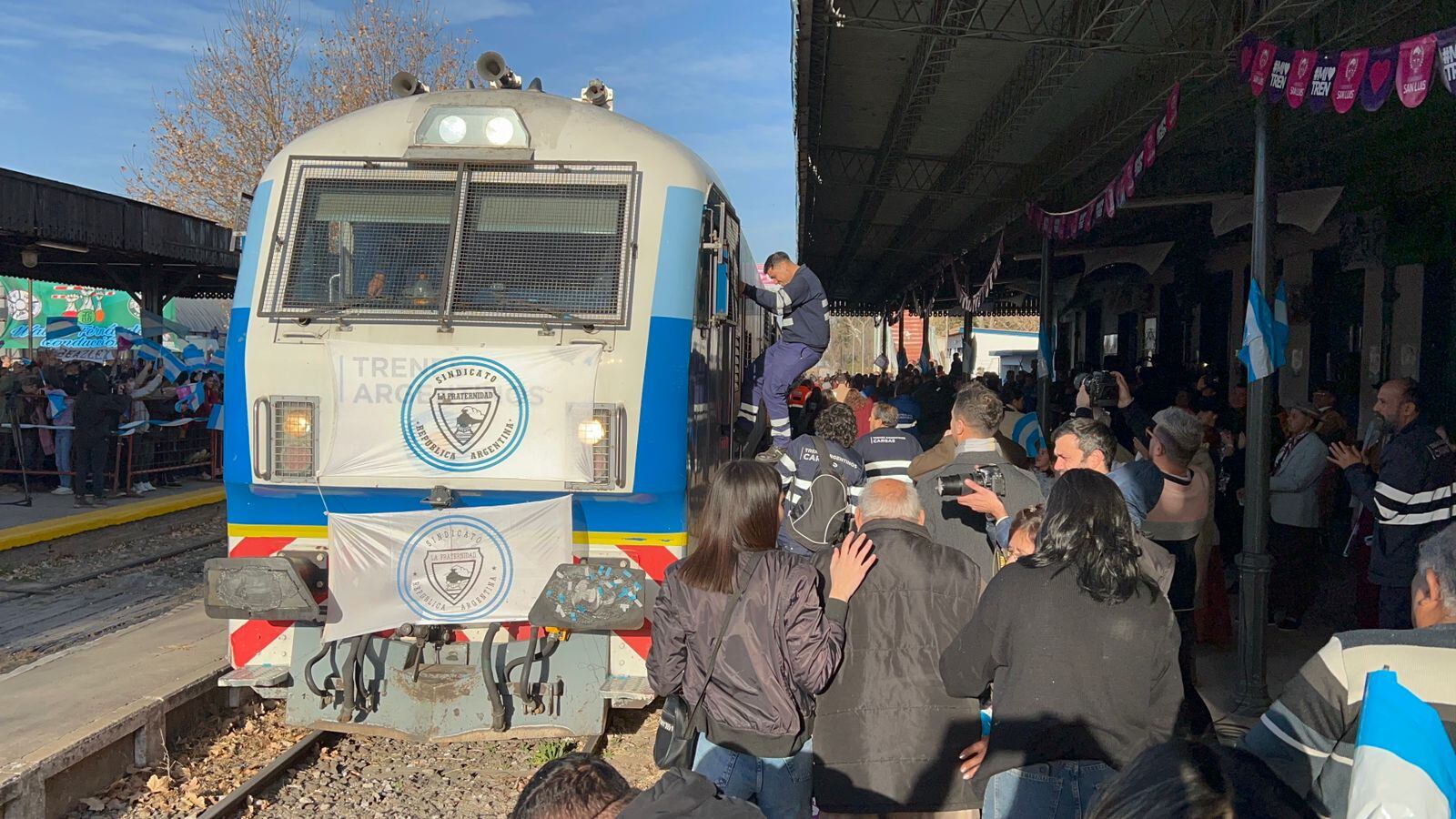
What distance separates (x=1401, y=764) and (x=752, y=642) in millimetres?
1953

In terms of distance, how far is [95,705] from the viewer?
A: 6.31 meters

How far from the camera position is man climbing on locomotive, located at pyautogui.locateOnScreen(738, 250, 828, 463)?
7.67 m

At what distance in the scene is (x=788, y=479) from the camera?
6.02 meters

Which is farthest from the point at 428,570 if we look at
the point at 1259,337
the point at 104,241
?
the point at 104,241

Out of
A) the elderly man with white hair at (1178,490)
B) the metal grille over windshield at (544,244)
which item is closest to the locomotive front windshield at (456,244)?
the metal grille over windshield at (544,244)

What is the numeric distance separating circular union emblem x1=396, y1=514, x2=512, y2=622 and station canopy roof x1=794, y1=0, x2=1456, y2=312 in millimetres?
5233

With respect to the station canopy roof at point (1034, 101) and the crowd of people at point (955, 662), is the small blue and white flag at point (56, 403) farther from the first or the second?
the crowd of people at point (955, 662)

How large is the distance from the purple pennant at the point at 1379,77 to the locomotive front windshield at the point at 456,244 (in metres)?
4.03

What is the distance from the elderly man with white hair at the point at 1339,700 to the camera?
7.84 feet

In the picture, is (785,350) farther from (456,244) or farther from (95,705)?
(95,705)

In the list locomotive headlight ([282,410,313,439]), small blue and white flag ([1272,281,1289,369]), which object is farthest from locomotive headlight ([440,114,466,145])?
small blue and white flag ([1272,281,1289,369])

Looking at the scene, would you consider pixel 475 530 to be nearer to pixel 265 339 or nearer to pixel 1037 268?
pixel 265 339

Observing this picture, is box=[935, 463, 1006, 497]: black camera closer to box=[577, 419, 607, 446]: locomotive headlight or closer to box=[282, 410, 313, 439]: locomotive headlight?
box=[577, 419, 607, 446]: locomotive headlight

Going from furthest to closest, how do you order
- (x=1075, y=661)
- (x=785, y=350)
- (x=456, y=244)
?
(x=785, y=350)
(x=456, y=244)
(x=1075, y=661)
